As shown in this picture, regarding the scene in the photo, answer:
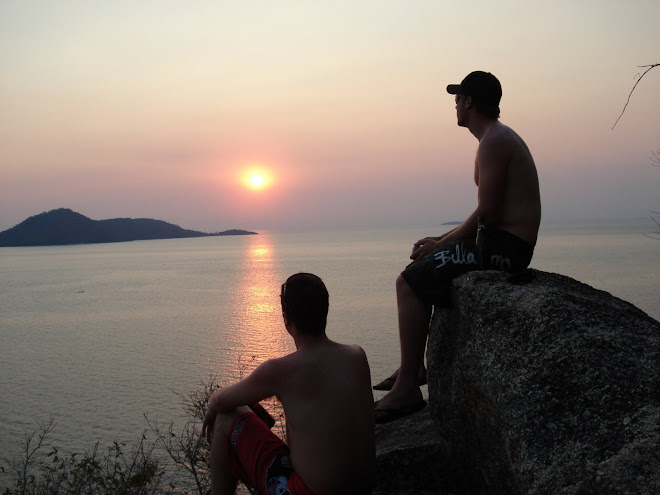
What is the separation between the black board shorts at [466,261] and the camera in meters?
5.03

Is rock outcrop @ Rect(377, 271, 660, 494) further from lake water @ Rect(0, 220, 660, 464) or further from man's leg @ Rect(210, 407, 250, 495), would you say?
lake water @ Rect(0, 220, 660, 464)

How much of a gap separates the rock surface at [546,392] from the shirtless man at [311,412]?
0.83 metres

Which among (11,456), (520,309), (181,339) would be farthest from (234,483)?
(181,339)

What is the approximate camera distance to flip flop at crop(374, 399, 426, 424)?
530cm

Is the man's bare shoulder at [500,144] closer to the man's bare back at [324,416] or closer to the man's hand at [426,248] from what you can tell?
the man's hand at [426,248]

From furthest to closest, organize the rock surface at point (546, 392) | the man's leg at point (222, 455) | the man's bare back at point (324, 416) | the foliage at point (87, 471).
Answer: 1. the foliage at point (87, 471)
2. the man's leg at point (222, 455)
3. the man's bare back at point (324, 416)
4. the rock surface at point (546, 392)

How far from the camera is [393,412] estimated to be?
533cm

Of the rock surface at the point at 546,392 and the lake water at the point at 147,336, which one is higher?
the rock surface at the point at 546,392

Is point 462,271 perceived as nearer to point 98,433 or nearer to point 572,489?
point 572,489

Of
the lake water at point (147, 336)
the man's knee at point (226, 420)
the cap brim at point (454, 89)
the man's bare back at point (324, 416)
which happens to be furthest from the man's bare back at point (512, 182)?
the lake water at point (147, 336)

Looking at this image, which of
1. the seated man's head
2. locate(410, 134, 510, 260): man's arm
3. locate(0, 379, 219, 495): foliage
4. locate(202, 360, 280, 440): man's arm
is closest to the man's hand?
locate(410, 134, 510, 260): man's arm

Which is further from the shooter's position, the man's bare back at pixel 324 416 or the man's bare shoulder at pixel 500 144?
the man's bare shoulder at pixel 500 144

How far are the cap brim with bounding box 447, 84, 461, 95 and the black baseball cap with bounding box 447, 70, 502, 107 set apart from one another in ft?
0.20

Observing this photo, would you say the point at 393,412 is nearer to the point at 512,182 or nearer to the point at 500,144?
the point at 512,182
